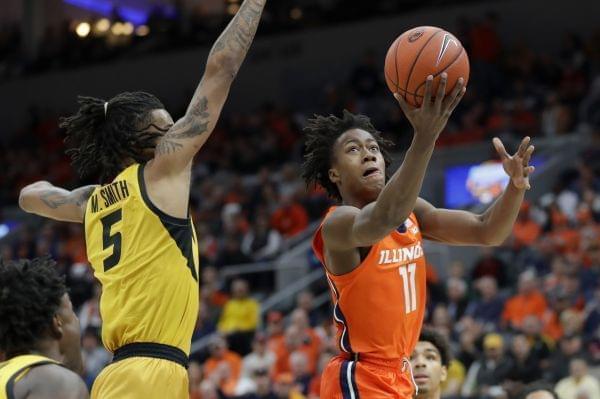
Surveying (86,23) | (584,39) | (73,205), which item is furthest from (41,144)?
(73,205)

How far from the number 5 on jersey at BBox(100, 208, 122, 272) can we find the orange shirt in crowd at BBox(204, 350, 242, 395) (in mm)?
8156

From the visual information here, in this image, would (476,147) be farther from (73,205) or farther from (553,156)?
(73,205)

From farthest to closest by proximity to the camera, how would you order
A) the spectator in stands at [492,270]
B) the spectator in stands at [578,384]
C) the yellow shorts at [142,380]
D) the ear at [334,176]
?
1. the spectator in stands at [492,270]
2. the spectator in stands at [578,384]
3. the ear at [334,176]
4. the yellow shorts at [142,380]

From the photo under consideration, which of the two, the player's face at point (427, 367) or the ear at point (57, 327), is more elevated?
the ear at point (57, 327)

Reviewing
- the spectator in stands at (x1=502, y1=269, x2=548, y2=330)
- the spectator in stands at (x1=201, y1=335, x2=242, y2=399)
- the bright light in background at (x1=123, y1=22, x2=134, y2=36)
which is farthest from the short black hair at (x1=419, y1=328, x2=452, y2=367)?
the bright light in background at (x1=123, y1=22, x2=134, y2=36)

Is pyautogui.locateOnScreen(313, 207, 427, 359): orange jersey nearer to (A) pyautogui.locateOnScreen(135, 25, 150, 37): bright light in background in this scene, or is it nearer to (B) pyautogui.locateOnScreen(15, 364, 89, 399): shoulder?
(B) pyautogui.locateOnScreen(15, 364, 89, 399): shoulder

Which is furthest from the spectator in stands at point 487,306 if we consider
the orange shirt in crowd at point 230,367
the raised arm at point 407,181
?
the raised arm at point 407,181

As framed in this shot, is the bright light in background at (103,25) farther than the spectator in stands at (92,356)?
Yes

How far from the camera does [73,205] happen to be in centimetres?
549

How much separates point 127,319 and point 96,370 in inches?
389

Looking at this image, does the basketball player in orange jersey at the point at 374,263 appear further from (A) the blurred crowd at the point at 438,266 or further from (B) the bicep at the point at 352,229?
A: (A) the blurred crowd at the point at 438,266

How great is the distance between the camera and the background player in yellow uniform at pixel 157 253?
4766 millimetres

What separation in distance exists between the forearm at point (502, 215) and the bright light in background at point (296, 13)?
18.5 meters

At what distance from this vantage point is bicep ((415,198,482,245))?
542 centimetres
